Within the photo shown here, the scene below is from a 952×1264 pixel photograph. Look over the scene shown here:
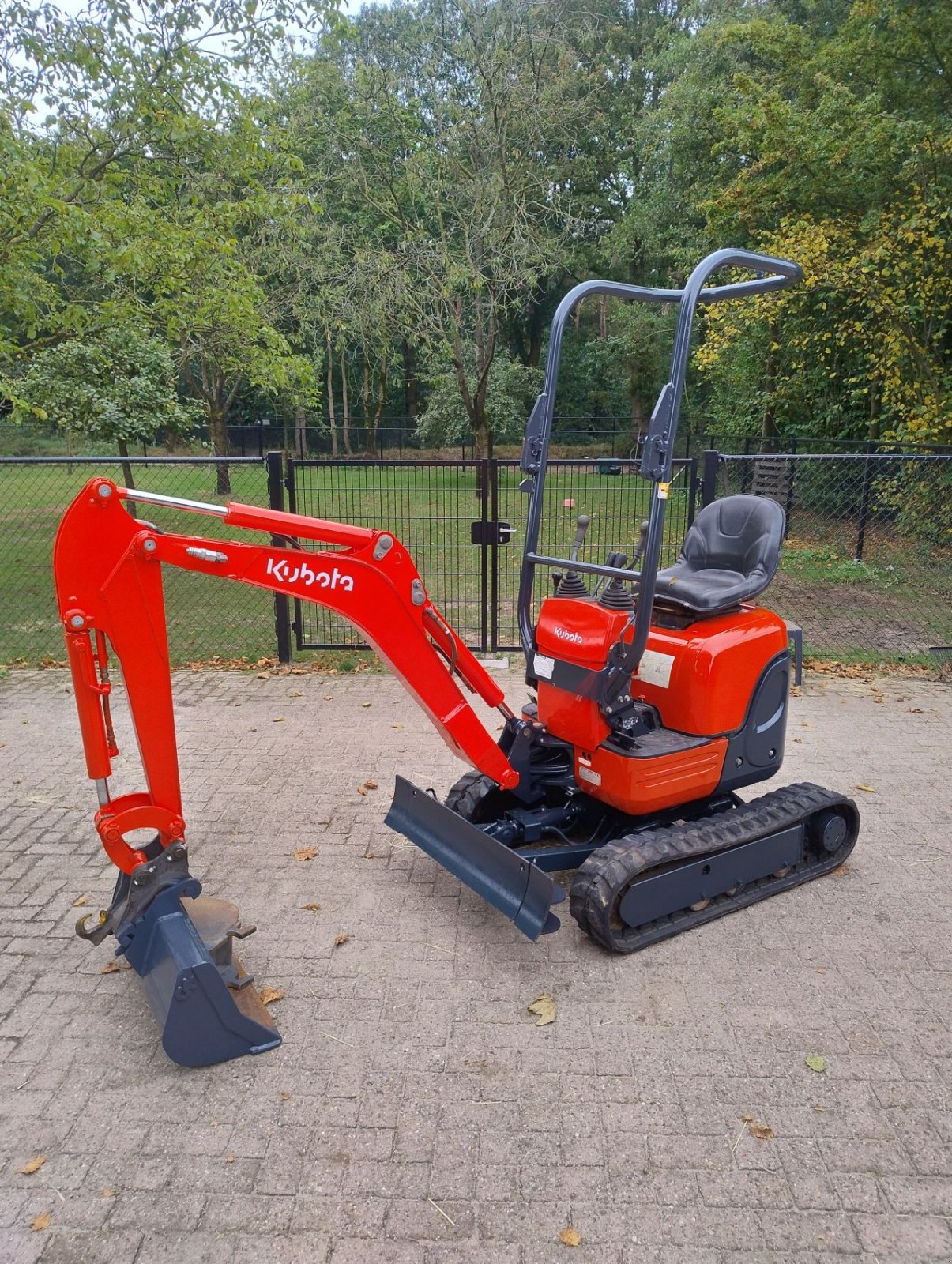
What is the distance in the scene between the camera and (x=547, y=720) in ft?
14.7

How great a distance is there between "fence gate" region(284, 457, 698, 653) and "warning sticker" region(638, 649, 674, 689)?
11.1 feet

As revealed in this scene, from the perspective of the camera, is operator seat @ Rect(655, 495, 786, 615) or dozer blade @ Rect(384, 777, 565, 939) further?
operator seat @ Rect(655, 495, 786, 615)

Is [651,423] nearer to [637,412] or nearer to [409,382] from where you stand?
[637,412]

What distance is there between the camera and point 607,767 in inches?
166

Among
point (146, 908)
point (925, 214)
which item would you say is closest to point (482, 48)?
point (925, 214)

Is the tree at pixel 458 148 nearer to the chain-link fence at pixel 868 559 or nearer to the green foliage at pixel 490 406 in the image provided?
the green foliage at pixel 490 406

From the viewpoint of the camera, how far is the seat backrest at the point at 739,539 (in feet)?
15.3

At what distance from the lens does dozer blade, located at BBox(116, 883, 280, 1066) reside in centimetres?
329

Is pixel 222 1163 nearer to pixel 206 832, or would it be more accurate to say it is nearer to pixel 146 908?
pixel 146 908

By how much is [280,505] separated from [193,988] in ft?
18.2

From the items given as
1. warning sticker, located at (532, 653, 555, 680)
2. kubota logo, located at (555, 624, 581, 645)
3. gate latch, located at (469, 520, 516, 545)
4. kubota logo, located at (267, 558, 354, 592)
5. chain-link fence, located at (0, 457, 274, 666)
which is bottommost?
chain-link fence, located at (0, 457, 274, 666)

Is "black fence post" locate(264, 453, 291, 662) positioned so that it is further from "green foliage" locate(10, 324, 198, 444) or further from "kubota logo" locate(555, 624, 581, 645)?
"kubota logo" locate(555, 624, 581, 645)

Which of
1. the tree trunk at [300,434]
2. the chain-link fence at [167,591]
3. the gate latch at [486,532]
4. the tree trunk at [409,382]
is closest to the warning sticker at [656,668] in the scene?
the chain-link fence at [167,591]

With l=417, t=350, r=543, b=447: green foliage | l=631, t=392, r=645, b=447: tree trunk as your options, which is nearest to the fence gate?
l=417, t=350, r=543, b=447: green foliage
